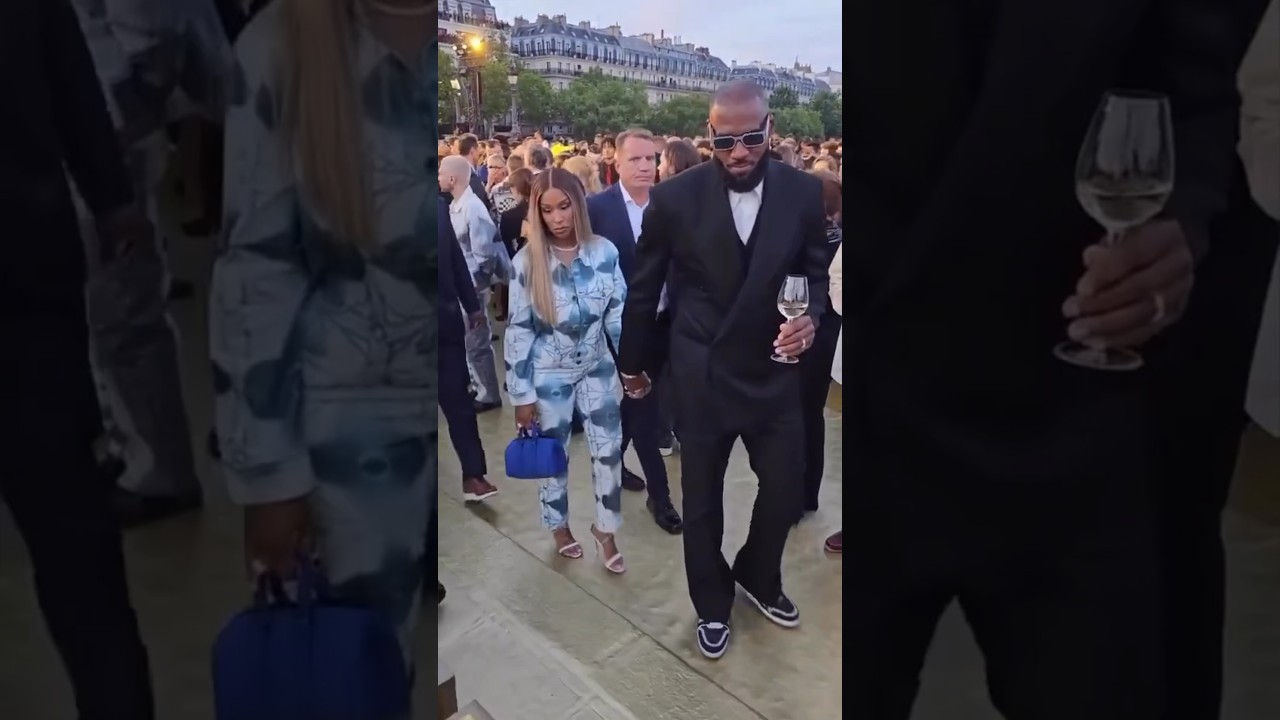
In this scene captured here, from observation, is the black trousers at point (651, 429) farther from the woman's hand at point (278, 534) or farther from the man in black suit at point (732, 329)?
the woman's hand at point (278, 534)

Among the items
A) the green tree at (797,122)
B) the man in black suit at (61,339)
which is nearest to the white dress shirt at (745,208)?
the green tree at (797,122)

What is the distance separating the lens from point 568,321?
5.49ft

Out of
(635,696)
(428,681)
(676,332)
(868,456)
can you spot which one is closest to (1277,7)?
(868,456)

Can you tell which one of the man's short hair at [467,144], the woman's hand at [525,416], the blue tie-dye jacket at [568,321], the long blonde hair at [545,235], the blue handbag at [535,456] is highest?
the man's short hair at [467,144]

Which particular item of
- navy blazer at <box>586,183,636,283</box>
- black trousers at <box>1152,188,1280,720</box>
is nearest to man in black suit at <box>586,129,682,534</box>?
navy blazer at <box>586,183,636,283</box>

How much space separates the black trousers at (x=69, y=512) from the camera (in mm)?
1595

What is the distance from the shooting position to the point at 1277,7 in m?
1.18

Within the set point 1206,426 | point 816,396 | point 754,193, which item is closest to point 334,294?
point 754,193

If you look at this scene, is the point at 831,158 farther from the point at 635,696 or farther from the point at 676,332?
the point at 635,696

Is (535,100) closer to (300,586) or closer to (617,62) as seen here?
(617,62)

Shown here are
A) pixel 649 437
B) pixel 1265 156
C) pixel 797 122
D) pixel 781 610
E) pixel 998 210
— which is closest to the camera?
pixel 1265 156

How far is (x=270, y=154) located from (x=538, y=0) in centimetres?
55

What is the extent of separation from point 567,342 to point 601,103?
45cm

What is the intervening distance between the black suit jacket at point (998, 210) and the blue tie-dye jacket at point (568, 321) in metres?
0.44
